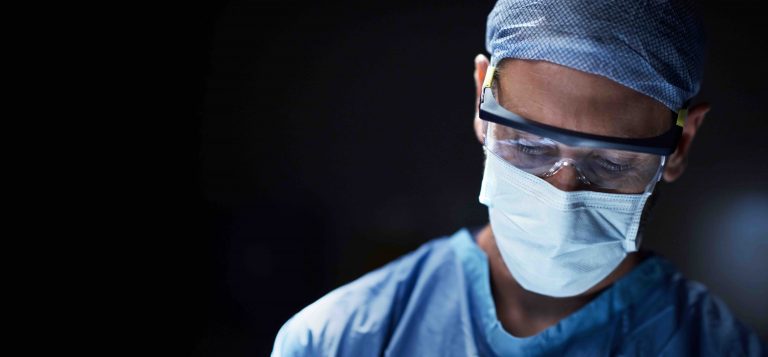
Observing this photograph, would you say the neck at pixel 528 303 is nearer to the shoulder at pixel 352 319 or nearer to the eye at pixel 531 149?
the shoulder at pixel 352 319

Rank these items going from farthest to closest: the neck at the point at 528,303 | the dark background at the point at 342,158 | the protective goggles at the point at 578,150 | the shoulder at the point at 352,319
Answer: the dark background at the point at 342,158, the neck at the point at 528,303, the shoulder at the point at 352,319, the protective goggles at the point at 578,150

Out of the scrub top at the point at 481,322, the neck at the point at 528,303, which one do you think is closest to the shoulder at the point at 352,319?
the scrub top at the point at 481,322

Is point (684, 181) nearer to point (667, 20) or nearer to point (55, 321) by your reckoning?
point (667, 20)

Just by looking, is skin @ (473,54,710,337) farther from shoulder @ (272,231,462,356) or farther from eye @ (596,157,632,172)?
shoulder @ (272,231,462,356)

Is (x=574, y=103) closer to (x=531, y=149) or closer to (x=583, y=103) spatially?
(x=583, y=103)

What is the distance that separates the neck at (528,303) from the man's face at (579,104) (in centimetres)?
34

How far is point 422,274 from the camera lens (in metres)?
1.65

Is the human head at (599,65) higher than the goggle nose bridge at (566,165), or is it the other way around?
the human head at (599,65)

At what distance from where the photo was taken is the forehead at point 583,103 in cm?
132

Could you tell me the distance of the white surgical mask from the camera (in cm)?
139

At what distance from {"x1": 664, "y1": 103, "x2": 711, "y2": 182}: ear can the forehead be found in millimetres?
184

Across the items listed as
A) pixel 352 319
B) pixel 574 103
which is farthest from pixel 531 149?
pixel 352 319

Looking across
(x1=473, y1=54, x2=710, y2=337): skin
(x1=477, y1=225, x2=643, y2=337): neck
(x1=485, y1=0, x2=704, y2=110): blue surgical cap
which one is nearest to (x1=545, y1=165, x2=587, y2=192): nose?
(x1=473, y1=54, x2=710, y2=337): skin

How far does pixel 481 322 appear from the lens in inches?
62.1
